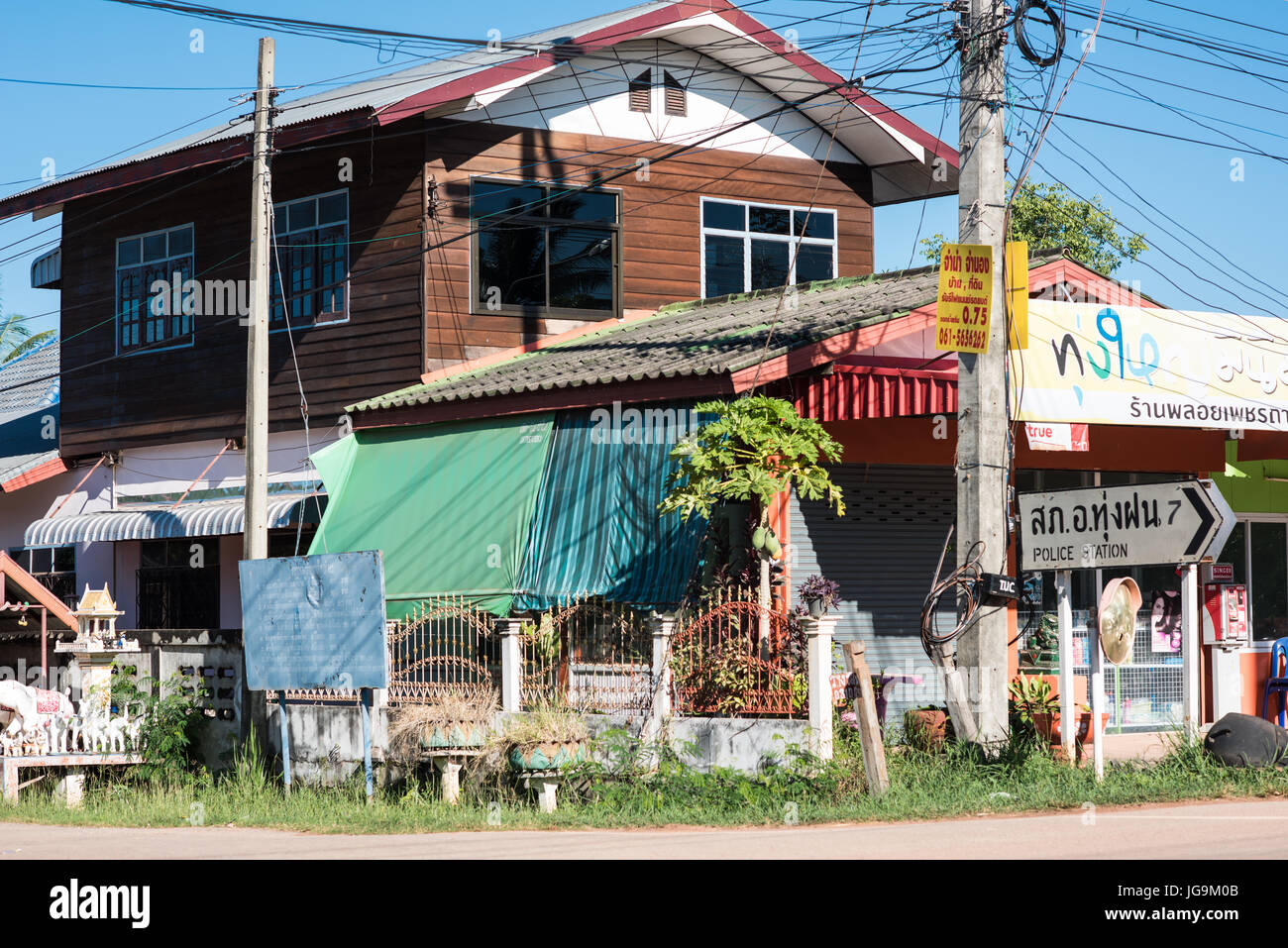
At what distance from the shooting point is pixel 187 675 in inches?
621

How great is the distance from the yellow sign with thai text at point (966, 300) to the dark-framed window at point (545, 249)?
27.0ft

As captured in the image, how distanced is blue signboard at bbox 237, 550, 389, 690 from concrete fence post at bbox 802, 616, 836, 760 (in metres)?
3.55

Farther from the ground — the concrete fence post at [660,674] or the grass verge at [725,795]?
the concrete fence post at [660,674]

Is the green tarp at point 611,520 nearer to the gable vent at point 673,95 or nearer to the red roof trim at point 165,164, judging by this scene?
the red roof trim at point 165,164

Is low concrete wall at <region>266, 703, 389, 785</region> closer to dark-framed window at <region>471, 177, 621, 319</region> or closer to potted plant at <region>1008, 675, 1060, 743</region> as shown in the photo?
potted plant at <region>1008, 675, 1060, 743</region>

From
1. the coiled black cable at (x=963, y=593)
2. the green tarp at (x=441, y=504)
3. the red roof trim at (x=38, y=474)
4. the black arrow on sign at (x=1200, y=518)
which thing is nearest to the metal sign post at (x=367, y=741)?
the green tarp at (x=441, y=504)

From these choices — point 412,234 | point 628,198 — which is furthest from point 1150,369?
point 412,234

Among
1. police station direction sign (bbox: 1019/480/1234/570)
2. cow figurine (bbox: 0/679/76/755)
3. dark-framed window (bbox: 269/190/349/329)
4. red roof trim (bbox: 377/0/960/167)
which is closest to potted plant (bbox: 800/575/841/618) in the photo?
police station direction sign (bbox: 1019/480/1234/570)

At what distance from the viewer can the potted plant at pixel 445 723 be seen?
44.0 ft

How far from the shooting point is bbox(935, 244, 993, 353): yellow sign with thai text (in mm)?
12906

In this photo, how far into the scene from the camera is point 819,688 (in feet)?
41.8

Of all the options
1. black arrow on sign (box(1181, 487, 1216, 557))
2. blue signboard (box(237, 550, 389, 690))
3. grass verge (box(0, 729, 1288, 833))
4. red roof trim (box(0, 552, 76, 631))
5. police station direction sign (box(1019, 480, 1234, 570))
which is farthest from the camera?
red roof trim (box(0, 552, 76, 631))
